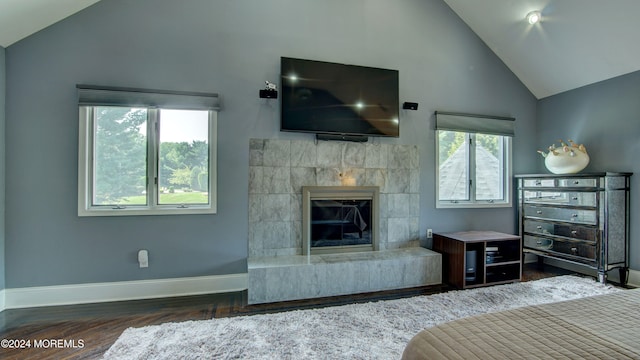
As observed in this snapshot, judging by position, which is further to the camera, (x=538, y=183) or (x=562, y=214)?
(x=538, y=183)

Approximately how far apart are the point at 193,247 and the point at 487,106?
4.21 m

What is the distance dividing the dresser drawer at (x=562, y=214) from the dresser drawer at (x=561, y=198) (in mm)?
75

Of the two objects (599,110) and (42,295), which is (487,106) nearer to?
(599,110)

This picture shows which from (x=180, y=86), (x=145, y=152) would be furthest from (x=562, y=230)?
(x=145, y=152)

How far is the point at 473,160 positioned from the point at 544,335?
3.41 m

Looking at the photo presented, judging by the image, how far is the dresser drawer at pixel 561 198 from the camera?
3.29 meters

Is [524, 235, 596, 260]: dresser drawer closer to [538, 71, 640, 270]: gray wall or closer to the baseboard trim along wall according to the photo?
[538, 71, 640, 270]: gray wall

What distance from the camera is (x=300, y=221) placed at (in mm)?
3289

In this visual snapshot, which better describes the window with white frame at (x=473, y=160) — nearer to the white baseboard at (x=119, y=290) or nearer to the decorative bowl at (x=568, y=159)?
the decorative bowl at (x=568, y=159)

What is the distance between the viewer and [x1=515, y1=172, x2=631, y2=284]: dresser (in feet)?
10.5

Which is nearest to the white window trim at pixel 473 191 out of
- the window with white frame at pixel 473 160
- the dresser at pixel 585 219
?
the window with white frame at pixel 473 160

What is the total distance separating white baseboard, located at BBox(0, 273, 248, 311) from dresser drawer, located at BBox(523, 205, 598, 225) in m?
3.76

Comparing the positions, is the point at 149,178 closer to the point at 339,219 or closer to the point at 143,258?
the point at 143,258

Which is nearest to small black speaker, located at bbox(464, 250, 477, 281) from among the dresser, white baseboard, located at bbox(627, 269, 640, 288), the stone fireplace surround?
the stone fireplace surround
